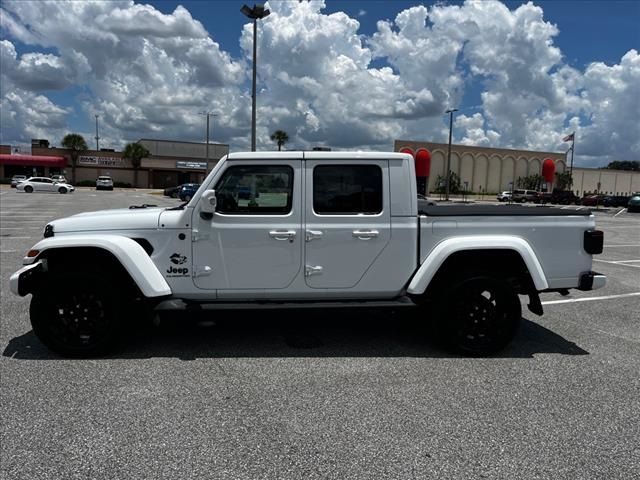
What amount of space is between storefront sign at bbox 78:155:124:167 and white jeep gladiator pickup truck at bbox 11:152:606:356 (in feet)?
247

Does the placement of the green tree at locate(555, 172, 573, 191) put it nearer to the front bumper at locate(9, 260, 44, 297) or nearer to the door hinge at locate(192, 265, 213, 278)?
the door hinge at locate(192, 265, 213, 278)

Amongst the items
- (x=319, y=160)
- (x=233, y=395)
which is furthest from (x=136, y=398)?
(x=319, y=160)

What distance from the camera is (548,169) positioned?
73188mm

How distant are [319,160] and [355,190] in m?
0.44

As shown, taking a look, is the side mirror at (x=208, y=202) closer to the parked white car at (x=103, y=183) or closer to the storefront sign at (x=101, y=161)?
the parked white car at (x=103, y=183)

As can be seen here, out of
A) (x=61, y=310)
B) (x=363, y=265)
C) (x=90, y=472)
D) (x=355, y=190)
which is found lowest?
(x=90, y=472)

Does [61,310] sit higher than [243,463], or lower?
higher

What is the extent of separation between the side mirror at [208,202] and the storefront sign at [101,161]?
75.9m

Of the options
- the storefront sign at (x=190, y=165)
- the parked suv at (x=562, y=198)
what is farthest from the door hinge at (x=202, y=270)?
the storefront sign at (x=190, y=165)

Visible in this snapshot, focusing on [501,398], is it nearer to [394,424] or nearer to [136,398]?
[394,424]

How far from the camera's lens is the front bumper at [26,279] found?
4.42 metres

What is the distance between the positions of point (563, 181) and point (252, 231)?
3281 inches

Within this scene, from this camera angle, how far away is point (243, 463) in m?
2.91

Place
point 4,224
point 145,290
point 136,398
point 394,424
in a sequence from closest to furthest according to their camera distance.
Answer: point 394,424, point 136,398, point 145,290, point 4,224
